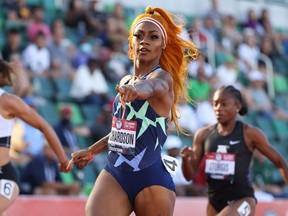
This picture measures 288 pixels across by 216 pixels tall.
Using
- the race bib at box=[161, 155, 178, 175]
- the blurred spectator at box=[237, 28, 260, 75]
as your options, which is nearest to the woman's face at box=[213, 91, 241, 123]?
the race bib at box=[161, 155, 178, 175]

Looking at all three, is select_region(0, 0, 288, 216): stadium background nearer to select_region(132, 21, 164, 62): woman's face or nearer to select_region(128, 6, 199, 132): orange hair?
select_region(128, 6, 199, 132): orange hair

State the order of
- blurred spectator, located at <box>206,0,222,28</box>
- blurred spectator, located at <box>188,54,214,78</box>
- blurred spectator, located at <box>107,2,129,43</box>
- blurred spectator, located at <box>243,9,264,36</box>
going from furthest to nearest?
blurred spectator, located at <box>243,9,264,36</box>
blurred spectator, located at <box>206,0,222,28</box>
blurred spectator, located at <box>188,54,214,78</box>
blurred spectator, located at <box>107,2,129,43</box>

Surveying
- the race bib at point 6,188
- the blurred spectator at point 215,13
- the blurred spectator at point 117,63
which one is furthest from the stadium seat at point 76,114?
the race bib at point 6,188

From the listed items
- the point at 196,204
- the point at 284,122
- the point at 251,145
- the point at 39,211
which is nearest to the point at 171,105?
the point at 251,145

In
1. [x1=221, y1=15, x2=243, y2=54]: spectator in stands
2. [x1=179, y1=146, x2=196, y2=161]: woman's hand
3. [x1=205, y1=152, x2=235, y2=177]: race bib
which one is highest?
[x1=221, y1=15, x2=243, y2=54]: spectator in stands

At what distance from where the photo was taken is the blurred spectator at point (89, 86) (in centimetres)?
1495

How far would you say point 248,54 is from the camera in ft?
66.2

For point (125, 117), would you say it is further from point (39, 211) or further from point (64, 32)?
point (64, 32)

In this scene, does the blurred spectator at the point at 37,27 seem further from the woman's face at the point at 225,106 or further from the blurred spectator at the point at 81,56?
the woman's face at the point at 225,106

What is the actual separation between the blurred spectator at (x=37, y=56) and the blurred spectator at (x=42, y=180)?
A: 2533 millimetres

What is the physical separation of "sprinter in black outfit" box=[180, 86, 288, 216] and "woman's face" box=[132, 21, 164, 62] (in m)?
2.42

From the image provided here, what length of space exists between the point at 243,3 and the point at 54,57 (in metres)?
8.82

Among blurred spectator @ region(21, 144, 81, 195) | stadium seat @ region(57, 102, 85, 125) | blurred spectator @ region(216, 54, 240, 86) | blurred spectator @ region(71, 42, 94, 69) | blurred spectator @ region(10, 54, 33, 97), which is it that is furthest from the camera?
blurred spectator @ region(216, 54, 240, 86)

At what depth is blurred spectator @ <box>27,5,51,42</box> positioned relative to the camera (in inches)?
590
